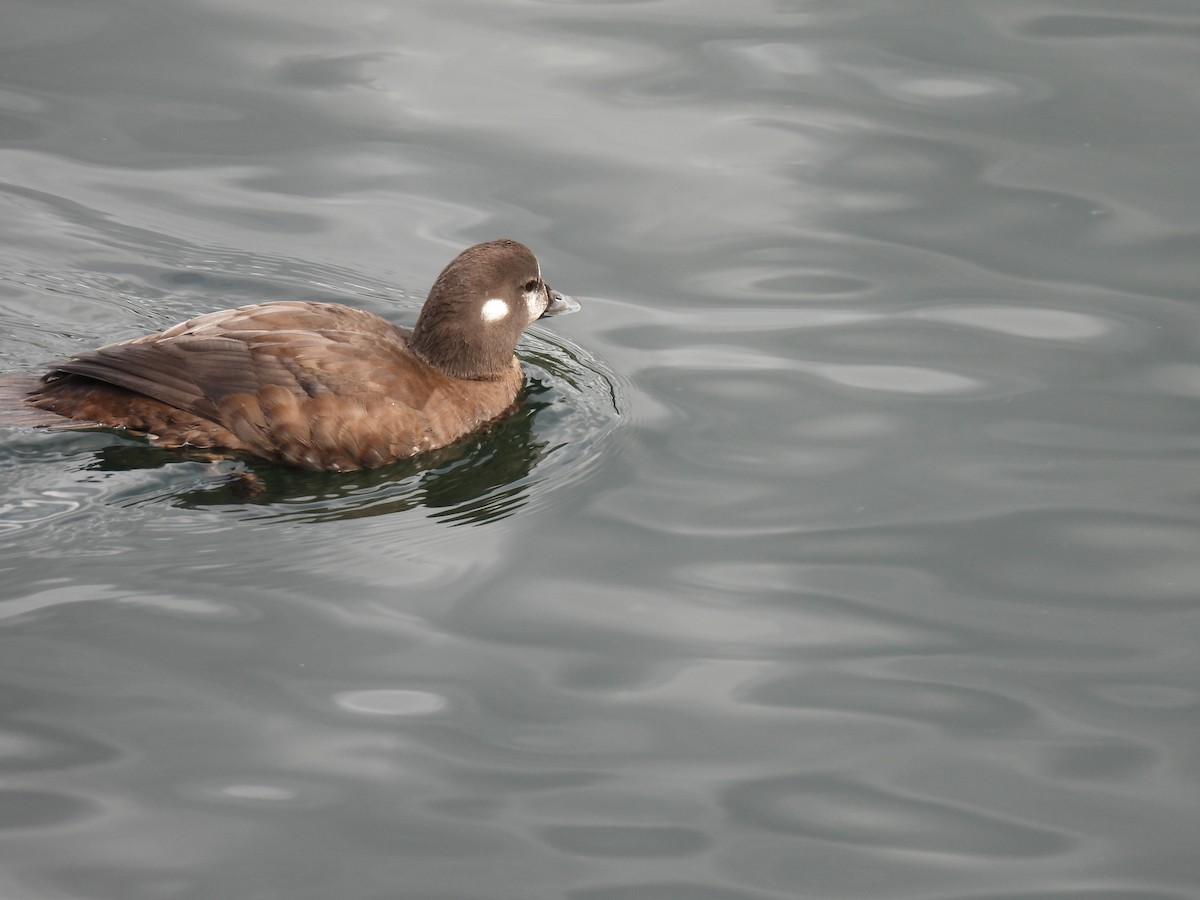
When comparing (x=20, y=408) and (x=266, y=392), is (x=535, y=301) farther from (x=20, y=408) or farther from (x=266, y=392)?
(x=20, y=408)

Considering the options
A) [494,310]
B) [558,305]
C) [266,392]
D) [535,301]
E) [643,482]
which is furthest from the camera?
[558,305]

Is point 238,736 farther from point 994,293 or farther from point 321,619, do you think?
point 994,293

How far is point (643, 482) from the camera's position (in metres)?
6.77

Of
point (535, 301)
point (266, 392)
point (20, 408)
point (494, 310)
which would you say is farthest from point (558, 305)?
point (20, 408)

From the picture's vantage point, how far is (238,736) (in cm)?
500

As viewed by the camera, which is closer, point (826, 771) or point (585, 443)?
point (826, 771)

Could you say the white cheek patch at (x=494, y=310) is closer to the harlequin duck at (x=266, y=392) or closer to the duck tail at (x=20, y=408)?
the harlequin duck at (x=266, y=392)

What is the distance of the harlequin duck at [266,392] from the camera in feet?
22.6

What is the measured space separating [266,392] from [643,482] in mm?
1774

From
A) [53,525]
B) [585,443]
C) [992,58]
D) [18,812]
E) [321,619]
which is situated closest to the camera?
[18,812]

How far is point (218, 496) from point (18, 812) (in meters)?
2.24

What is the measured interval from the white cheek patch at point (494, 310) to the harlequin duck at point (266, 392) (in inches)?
18.7

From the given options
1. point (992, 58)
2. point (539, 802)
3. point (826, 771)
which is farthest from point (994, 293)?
point (539, 802)

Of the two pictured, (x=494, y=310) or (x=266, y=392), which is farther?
(x=494, y=310)
